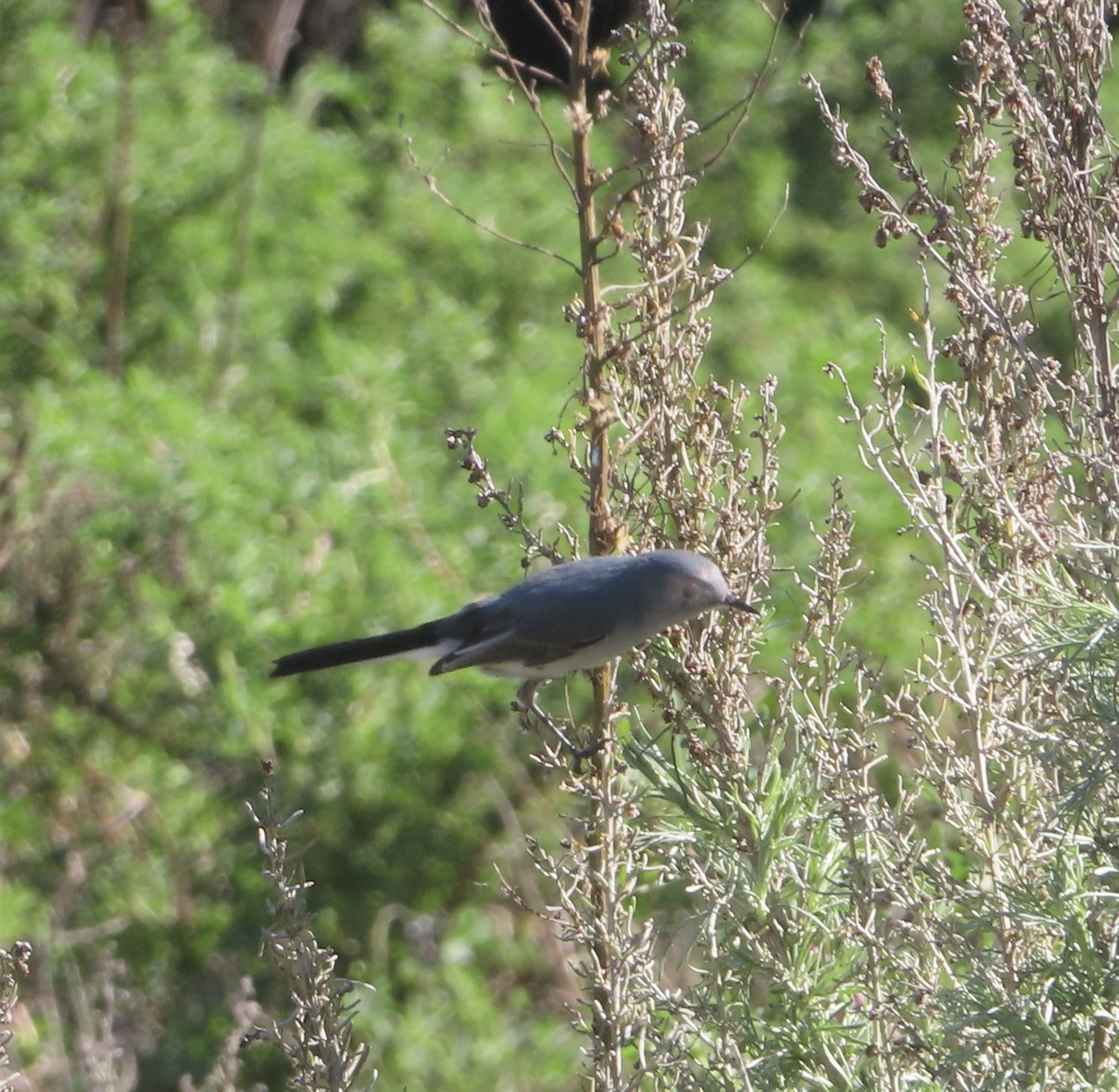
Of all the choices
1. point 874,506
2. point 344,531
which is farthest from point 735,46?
point 344,531

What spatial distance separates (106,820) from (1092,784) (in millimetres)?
5019

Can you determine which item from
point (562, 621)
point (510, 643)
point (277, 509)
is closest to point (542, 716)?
point (562, 621)

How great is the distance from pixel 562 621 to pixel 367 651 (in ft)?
2.21

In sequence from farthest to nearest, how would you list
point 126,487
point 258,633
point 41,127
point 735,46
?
1. point 735,46
2. point 41,127
3. point 126,487
4. point 258,633

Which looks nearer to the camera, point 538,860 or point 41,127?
point 538,860

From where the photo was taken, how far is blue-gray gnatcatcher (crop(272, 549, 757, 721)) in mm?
2709

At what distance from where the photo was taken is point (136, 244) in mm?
7746

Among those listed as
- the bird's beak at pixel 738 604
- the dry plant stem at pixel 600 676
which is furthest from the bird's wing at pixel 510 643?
the bird's beak at pixel 738 604

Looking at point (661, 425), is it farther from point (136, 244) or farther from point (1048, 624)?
Result: point (136, 244)

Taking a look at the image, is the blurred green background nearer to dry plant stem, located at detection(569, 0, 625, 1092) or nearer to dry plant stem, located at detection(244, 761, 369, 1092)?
dry plant stem, located at detection(569, 0, 625, 1092)

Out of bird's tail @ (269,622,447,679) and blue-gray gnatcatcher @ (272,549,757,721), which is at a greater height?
blue-gray gnatcatcher @ (272,549,757,721)

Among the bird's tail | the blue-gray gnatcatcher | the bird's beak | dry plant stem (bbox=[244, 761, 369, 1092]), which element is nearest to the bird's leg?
the blue-gray gnatcatcher

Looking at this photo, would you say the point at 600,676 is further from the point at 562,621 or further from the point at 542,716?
the point at 562,621

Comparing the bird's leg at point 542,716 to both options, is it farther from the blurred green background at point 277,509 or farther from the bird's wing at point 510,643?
the blurred green background at point 277,509
